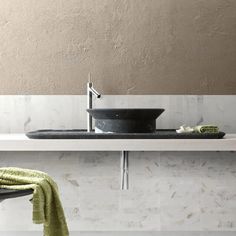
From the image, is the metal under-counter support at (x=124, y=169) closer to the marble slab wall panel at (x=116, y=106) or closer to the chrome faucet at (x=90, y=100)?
the chrome faucet at (x=90, y=100)

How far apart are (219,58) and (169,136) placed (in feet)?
Answer: 2.41

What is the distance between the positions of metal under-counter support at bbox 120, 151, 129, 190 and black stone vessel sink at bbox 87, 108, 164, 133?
0.18 metres

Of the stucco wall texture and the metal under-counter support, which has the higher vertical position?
the stucco wall texture

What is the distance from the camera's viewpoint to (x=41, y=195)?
1.96m

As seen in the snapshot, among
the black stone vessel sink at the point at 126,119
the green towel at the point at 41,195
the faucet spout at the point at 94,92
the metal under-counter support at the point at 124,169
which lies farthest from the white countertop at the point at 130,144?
the green towel at the point at 41,195

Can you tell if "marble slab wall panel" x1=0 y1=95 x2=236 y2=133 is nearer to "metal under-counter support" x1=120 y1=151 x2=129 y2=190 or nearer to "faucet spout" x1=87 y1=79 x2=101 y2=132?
"faucet spout" x1=87 y1=79 x2=101 y2=132

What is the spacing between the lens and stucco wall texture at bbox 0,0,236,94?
309 centimetres

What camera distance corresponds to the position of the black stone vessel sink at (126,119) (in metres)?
2.62

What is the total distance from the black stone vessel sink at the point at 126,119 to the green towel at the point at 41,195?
0.67 metres

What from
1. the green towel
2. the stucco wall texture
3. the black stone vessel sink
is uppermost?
the stucco wall texture

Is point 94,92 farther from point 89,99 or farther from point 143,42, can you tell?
point 143,42

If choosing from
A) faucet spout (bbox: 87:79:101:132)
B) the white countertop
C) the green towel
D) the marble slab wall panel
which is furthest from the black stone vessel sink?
the green towel

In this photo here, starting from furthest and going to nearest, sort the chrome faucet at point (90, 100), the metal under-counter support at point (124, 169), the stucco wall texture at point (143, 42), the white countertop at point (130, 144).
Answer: the stucco wall texture at point (143, 42) < the chrome faucet at point (90, 100) < the metal under-counter support at point (124, 169) < the white countertop at point (130, 144)

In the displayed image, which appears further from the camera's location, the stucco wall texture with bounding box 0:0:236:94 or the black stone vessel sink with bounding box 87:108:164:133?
the stucco wall texture with bounding box 0:0:236:94
